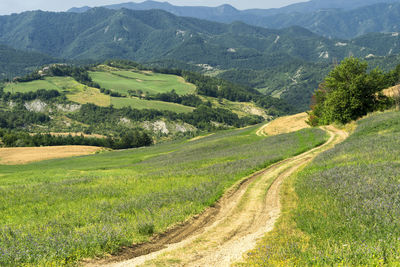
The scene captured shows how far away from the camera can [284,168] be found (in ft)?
93.9

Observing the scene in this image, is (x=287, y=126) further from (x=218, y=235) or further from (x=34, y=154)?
(x=34, y=154)

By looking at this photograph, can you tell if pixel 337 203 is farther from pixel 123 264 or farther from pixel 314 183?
pixel 123 264

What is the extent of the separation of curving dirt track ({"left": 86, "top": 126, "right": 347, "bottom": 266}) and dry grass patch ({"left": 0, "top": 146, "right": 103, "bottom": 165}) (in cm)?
7973

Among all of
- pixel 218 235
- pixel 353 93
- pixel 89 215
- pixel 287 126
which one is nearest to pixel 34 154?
pixel 287 126

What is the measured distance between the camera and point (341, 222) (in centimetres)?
1115

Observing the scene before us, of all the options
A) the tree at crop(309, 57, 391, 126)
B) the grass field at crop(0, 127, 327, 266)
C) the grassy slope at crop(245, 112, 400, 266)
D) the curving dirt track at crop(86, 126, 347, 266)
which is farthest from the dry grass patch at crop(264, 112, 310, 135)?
the curving dirt track at crop(86, 126, 347, 266)

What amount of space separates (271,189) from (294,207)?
509cm

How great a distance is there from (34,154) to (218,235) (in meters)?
96.5

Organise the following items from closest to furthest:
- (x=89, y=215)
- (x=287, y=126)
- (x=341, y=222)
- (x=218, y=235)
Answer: (x=341, y=222), (x=218, y=235), (x=89, y=215), (x=287, y=126)

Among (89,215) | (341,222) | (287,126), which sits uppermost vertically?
(341,222)

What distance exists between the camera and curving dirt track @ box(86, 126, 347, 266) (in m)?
10.5

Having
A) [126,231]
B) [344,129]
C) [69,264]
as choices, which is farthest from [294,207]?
[344,129]

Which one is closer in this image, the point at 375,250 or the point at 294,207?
the point at 375,250

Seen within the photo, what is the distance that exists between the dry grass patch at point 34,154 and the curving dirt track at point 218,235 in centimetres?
7973
